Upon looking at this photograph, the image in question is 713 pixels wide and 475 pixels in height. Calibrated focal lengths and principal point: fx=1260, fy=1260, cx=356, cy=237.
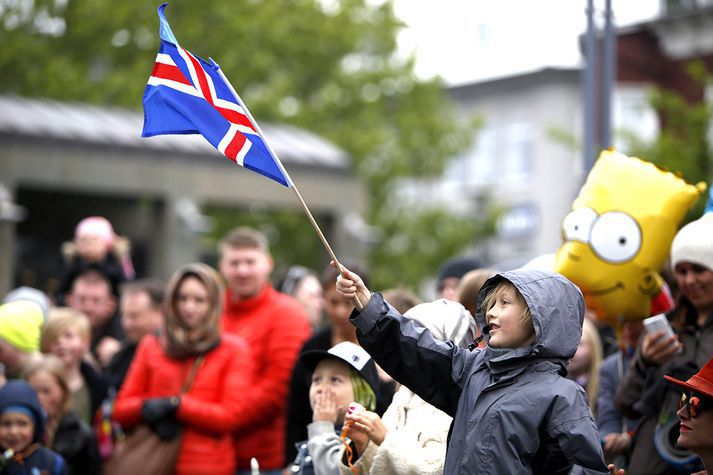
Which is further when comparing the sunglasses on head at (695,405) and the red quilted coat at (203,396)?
the red quilted coat at (203,396)

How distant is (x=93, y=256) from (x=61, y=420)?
2366mm

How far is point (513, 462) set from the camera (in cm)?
439

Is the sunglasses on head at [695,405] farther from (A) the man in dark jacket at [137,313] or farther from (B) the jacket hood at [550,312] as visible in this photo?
(A) the man in dark jacket at [137,313]

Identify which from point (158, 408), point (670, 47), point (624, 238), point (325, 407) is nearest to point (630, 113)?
point (670, 47)

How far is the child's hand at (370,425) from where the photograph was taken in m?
4.96

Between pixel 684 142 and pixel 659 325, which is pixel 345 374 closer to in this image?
pixel 659 325

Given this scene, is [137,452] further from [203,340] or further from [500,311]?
[500,311]

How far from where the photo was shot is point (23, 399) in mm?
6980

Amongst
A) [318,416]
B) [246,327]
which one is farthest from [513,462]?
[246,327]

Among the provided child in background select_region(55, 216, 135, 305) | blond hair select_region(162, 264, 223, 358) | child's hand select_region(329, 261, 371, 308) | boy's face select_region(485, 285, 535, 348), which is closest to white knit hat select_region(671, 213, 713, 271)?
boy's face select_region(485, 285, 535, 348)

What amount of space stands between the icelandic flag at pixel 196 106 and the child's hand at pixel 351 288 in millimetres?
801

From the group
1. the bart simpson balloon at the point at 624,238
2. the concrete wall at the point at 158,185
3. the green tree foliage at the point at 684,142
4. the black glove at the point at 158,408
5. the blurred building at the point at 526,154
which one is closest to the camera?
the bart simpson balloon at the point at 624,238

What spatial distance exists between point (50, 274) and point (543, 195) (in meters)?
26.4

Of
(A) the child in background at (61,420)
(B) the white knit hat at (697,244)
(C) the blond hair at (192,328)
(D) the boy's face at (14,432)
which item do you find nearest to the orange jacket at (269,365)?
(C) the blond hair at (192,328)
